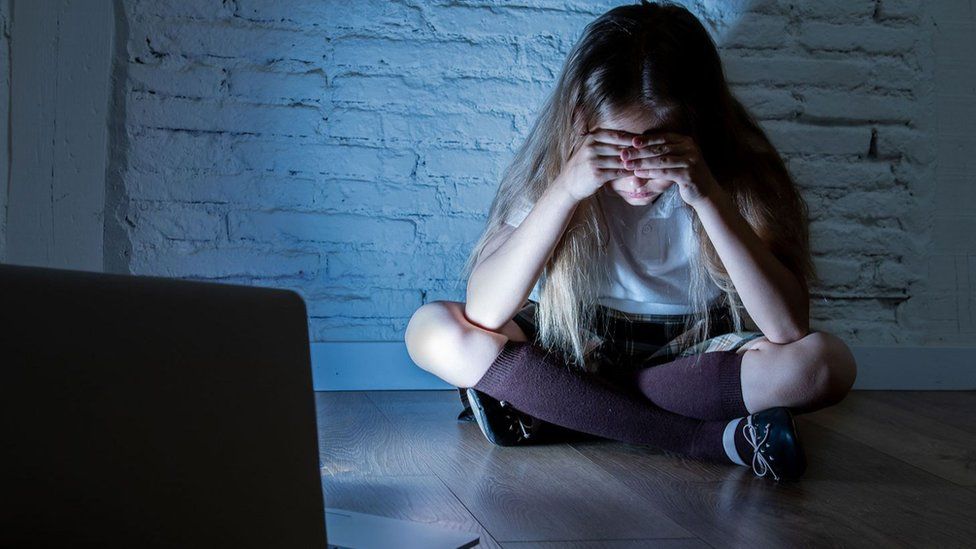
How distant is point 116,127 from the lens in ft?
5.56

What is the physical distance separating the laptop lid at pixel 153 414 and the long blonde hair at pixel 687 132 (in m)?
0.85

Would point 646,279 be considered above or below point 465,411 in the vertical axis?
above

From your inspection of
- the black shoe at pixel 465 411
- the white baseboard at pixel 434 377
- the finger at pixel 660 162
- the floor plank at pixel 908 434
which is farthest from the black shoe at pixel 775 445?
the white baseboard at pixel 434 377

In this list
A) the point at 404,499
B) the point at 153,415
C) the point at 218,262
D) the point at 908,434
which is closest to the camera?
the point at 153,415

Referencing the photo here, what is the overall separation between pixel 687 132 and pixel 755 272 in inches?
8.4

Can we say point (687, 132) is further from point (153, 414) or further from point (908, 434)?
point (153, 414)

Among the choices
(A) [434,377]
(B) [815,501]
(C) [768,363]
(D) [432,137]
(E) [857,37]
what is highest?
(E) [857,37]

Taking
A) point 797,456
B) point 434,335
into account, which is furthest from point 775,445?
point 434,335

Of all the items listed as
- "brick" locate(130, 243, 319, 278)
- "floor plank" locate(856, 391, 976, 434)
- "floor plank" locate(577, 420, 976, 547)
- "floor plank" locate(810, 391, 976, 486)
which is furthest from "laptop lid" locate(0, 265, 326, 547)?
"floor plank" locate(856, 391, 976, 434)

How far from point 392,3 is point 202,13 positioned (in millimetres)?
325

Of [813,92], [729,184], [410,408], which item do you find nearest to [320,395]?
[410,408]

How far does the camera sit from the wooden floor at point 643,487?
1015 mm

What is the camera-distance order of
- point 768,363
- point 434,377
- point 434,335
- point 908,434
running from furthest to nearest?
1. point 434,377
2. point 908,434
3. point 434,335
4. point 768,363

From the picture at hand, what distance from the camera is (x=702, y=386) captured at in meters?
1.36
